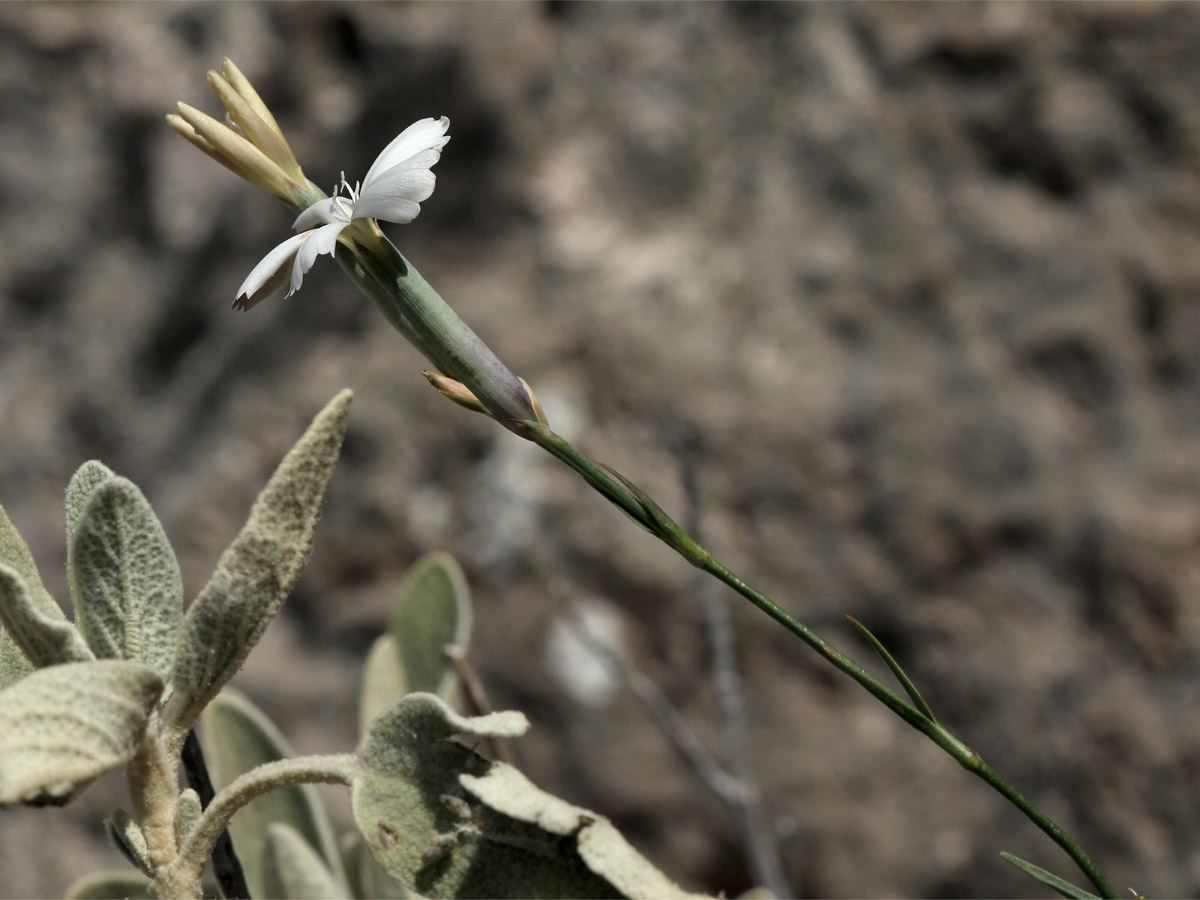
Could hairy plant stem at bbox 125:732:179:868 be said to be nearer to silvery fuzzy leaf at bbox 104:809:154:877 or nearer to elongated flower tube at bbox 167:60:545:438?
silvery fuzzy leaf at bbox 104:809:154:877

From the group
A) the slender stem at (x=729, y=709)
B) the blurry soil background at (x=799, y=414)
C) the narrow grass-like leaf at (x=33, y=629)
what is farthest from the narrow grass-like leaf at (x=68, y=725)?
the blurry soil background at (x=799, y=414)

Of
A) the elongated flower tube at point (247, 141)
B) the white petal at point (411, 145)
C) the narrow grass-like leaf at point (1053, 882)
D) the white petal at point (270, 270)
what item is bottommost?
the narrow grass-like leaf at point (1053, 882)

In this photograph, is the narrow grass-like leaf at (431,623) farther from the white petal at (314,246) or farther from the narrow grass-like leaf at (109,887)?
the white petal at (314,246)

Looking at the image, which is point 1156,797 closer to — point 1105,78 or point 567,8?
point 1105,78

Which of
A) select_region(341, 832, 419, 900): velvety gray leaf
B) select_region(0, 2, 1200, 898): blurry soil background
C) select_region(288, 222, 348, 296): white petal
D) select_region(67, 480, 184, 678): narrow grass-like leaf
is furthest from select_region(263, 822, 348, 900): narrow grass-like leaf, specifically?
select_region(0, 2, 1200, 898): blurry soil background

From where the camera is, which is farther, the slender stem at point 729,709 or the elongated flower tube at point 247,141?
the slender stem at point 729,709

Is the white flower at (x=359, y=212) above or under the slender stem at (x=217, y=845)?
above
